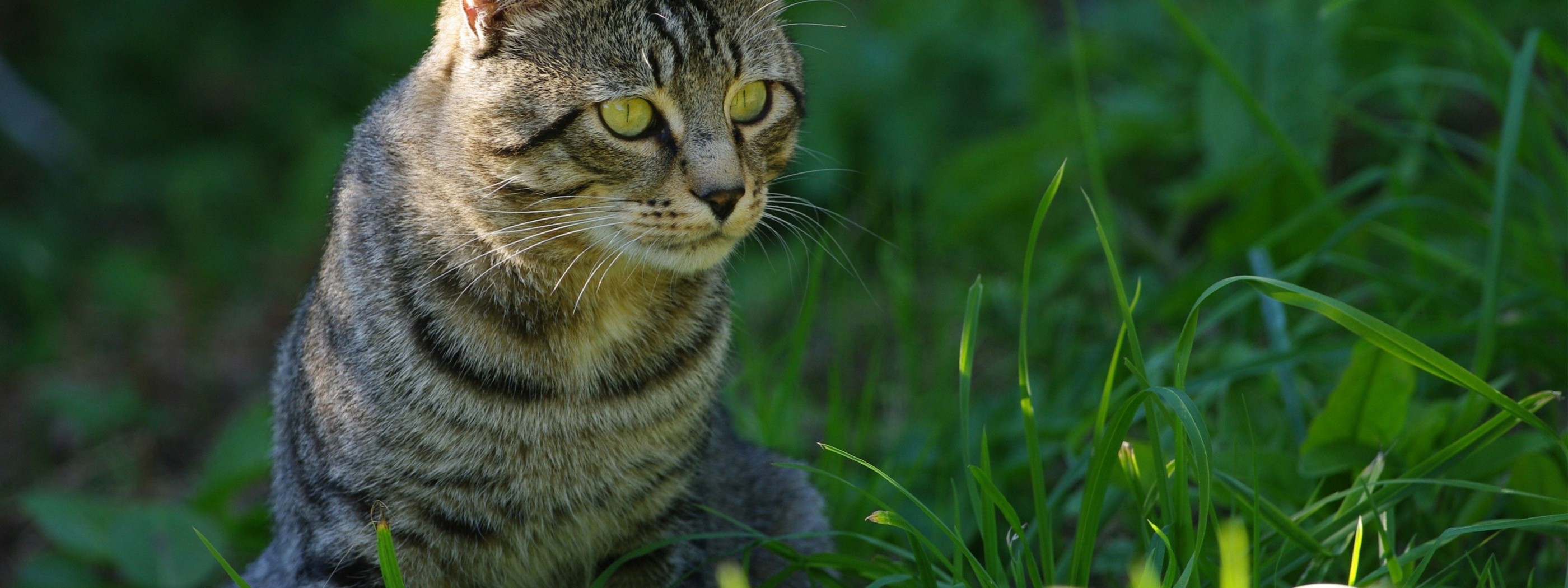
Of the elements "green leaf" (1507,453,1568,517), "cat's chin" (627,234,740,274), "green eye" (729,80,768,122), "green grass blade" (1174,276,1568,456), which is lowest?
"green leaf" (1507,453,1568,517)

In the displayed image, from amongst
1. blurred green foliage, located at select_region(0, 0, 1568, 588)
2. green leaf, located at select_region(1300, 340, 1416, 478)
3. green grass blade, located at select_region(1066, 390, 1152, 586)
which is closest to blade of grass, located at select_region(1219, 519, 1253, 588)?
green grass blade, located at select_region(1066, 390, 1152, 586)

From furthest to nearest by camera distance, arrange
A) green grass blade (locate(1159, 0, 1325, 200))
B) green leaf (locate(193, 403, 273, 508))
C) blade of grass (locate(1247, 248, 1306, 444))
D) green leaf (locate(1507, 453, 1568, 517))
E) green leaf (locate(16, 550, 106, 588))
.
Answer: green leaf (locate(193, 403, 273, 508)), green leaf (locate(16, 550, 106, 588)), green grass blade (locate(1159, 0, 1325, 200)), blade of grass (locate(1247, 248, 1306, 444)), green leaf (locate(1507, 453, 1568, 517))

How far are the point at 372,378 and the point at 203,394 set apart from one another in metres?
2.39

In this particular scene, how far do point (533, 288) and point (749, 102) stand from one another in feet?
1.53

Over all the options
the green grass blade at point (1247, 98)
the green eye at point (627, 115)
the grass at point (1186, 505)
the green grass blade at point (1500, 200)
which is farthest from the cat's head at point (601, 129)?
the green grass blade at point (1500, 200)

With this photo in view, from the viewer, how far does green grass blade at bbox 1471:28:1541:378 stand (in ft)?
6.74

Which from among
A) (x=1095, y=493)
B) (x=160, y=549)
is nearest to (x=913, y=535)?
(x=1095, y=493)

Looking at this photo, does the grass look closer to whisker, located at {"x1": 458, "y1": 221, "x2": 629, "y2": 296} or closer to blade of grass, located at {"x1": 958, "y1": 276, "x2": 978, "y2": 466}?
blade of grass, located at {"x1": 958, "y1": 276, "x2": 978, "y2": 466}

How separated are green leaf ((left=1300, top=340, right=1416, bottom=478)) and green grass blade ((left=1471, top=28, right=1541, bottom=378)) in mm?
202

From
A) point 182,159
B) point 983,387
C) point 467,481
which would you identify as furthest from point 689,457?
point 182,159

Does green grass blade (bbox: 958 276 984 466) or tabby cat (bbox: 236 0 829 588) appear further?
tabby cat (bbox: 236 0 829 588)

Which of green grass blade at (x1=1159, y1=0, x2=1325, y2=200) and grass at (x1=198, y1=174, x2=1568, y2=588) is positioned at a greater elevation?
green grass blade at (x1=1159, y1=0, x2=1325, y2=200)

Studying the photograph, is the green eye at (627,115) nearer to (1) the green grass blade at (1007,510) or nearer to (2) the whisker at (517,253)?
(2) the whisker at (517,253)

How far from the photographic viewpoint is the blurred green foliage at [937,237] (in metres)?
2.35
